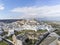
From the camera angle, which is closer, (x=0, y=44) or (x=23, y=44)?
(x=23, y=44)

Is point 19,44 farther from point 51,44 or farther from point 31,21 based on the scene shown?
point 31,21

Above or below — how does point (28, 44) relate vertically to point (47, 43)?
below

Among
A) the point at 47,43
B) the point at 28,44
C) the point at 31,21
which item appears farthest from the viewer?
the point at 31,21

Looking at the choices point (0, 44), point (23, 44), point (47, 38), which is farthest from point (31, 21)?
point (47, 38)

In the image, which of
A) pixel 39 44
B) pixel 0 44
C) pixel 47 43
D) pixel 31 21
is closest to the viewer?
pixel 39 44

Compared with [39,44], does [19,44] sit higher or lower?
lower

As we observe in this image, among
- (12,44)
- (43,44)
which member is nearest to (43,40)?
(43,44)

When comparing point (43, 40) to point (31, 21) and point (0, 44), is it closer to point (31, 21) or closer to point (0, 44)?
point (0, 44)

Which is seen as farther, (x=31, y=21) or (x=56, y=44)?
(x=31, y=21)

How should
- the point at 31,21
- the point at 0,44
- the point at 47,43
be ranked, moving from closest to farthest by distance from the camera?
the point at 47,43
the point at 0,44
the point at 31,21
